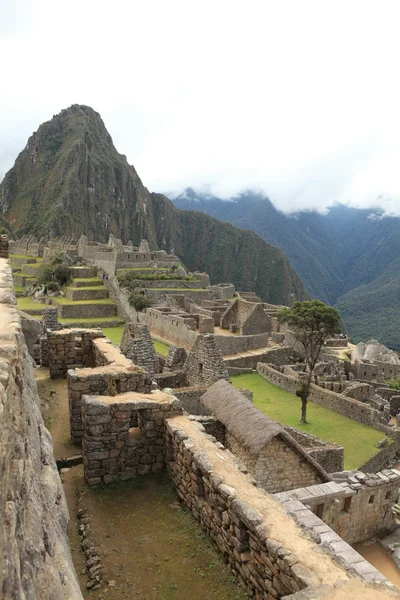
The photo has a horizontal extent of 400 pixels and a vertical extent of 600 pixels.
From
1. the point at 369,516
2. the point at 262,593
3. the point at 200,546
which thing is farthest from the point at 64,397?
the point at 369,516

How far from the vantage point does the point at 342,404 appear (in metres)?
19.8

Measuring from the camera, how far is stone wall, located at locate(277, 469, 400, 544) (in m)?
8.22

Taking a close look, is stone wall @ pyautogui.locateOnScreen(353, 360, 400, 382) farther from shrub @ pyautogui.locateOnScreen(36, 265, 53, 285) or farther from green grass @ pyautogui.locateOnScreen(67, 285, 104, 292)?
shrub @ pyautogui.locateOnScreen(36, 265, 53, 285)

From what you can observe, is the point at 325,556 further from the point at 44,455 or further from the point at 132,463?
the point at 132,463

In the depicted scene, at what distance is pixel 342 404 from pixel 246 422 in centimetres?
1288

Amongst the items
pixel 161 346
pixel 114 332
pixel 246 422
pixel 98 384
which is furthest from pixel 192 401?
pixel 114 332

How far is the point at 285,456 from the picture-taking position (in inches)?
326

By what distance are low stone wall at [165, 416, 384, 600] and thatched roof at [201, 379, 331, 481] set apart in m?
2.07

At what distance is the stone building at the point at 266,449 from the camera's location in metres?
7.95

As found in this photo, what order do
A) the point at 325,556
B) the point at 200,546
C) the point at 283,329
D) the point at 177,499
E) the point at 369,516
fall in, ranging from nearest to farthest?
1. the point at 325,556
2. the point at 200,546
3. the point at 177,499
4. the point at 369,516
5. the point at 283,329

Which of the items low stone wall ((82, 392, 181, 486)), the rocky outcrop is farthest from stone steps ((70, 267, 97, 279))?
the rocky outcrop

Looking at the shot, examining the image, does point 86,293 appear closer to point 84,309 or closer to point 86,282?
point 86,282

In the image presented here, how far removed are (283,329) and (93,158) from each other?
570 ft

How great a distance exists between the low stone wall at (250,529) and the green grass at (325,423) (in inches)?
399
